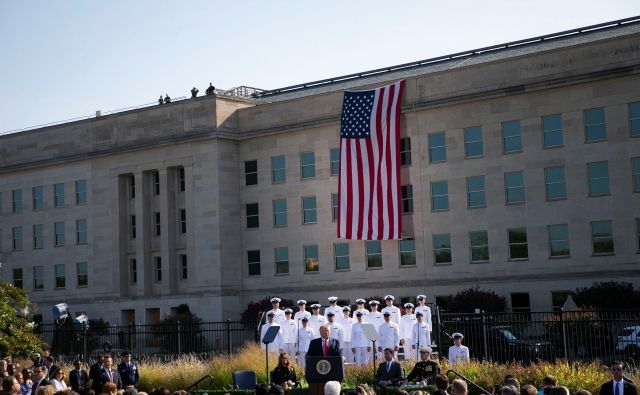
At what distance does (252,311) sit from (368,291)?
6.78 meters

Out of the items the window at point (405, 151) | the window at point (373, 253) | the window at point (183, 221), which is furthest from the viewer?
the window at point (183, 221)

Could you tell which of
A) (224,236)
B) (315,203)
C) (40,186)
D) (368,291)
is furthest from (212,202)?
(40,186)

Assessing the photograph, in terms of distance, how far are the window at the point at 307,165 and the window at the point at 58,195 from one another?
1937 cm

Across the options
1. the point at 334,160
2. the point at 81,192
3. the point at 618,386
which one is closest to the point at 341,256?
the point at 334,160

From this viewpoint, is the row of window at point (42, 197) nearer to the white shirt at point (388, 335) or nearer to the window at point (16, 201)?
the window at point (16, 201)

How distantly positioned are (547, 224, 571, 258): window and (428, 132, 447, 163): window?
702cm

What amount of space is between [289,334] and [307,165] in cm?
2490

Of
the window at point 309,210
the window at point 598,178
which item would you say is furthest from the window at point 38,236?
the window at point 598,178

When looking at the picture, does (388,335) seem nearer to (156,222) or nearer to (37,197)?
(156,222)

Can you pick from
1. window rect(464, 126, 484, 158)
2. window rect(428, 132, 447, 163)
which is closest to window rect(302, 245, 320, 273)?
window rect(428, 132, 447, 163)

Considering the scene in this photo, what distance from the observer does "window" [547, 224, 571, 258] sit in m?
52.9

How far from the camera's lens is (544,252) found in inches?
2103

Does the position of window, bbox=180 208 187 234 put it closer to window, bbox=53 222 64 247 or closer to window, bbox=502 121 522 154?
window, bbox=53 222 64 247

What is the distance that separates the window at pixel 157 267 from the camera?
2677 inches
